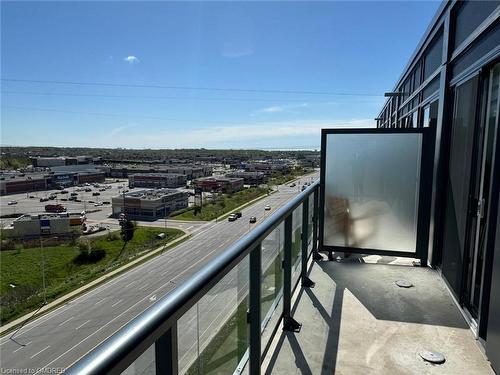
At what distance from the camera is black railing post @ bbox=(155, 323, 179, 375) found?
900 millimetres

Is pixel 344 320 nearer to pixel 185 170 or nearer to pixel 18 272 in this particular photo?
pixel 18 272

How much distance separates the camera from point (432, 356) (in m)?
2.19

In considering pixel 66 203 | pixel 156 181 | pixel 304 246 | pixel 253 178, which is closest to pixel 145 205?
pixel 66 203

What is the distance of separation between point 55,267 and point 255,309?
26.2 meters

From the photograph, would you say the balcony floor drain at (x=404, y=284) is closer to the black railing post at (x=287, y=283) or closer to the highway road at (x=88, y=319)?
the black railing post at (x=287, y=283)

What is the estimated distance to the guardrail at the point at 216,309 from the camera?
0.68 m

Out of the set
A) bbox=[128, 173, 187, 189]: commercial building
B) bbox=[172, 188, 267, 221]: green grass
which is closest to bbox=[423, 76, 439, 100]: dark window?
bbox=[172, 188, 267, 221]: green grass

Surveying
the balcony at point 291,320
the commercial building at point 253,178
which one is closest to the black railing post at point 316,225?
the balcony at point 291,320

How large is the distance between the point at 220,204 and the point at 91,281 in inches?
965

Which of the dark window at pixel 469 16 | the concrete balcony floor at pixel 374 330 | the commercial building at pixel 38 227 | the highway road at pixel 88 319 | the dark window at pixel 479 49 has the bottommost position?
the highway road at pixel 88 319

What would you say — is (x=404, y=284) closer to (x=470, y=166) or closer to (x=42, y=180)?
(x=470, y=166)

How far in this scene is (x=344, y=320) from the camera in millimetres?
2666

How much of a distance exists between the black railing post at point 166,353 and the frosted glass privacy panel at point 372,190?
3.28m

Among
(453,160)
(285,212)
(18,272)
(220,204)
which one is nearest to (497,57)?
(453,160)
